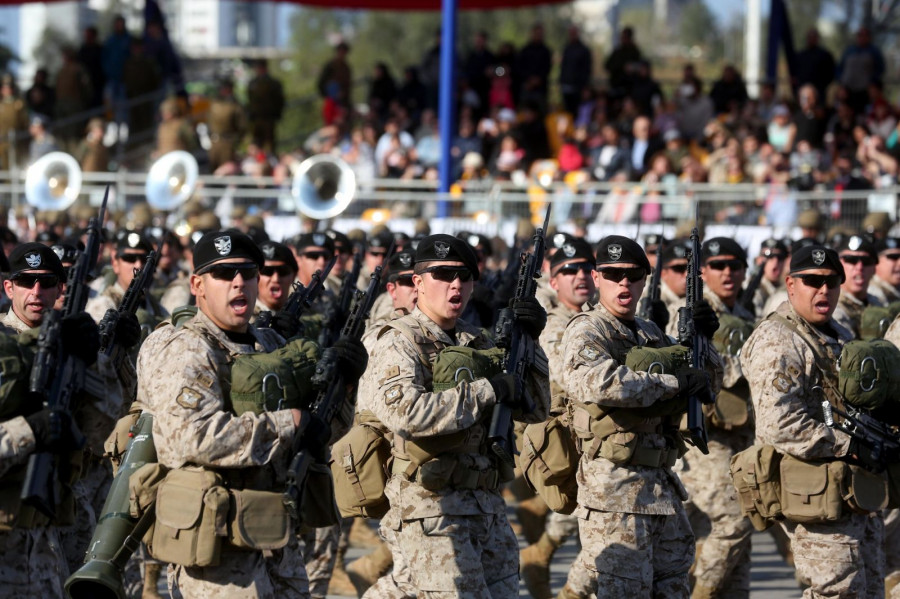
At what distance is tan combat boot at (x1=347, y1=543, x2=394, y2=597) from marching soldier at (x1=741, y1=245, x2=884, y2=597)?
95.1 inches

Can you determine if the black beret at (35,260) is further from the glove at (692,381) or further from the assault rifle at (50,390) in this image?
the glove at (692,381)

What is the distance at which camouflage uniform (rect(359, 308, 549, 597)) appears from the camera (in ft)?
21.9

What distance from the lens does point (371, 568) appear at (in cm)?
920

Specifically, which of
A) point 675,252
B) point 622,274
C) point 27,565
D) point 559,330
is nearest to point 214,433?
point 27,565

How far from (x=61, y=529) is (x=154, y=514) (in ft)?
6.07

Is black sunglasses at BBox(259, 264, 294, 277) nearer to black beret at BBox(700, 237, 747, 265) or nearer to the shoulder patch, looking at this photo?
black beret at BBox(700, 237, 747, 265)

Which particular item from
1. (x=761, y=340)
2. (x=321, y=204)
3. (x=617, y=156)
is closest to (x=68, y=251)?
(x=761, y=340)

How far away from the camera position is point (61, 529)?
793cm

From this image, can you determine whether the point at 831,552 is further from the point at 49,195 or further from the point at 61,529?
the point at 49,195

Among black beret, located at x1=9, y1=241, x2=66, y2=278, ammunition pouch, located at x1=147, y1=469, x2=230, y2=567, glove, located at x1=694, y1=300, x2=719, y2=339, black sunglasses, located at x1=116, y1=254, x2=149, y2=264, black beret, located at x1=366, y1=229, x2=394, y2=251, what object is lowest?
ammunition pouch, located at x1=147, y1=469, x2=230, y2=567

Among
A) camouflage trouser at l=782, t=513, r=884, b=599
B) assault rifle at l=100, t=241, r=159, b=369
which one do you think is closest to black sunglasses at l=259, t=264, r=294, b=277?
assault rifle at l=100, t=241, r=159, b=369

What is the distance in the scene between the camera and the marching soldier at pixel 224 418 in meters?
5.95

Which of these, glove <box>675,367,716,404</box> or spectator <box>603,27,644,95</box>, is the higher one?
spectator <box>603,27,644,95</box>

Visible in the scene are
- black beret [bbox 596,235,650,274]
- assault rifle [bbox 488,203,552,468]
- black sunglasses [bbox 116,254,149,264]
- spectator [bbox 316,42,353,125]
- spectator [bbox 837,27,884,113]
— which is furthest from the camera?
spectator [bbox 316,42,353,125]
